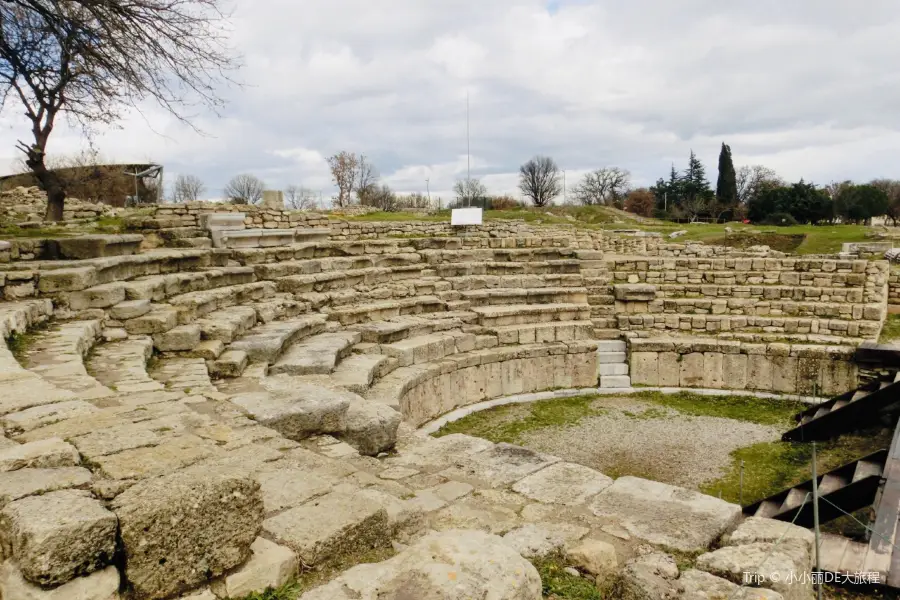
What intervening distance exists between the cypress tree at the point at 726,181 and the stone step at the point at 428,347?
43.0m

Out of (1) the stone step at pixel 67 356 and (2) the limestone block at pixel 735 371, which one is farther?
(2) the limestone block at pixel 735 371

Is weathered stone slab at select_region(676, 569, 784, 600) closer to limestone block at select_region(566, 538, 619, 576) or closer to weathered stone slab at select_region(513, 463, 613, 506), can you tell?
limestone block at select_region(566, 538, 619, 576)

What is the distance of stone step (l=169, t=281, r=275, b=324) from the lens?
7.32 m

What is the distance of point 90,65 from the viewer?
27.1ft

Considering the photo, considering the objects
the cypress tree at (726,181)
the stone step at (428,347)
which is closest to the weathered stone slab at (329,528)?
the stone step at (428,347)

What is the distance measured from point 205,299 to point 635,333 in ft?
25.1

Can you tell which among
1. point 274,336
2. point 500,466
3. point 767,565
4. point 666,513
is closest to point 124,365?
point 274,336

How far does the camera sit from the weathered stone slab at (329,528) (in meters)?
2.64

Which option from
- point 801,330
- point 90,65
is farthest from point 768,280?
A: point 90,65

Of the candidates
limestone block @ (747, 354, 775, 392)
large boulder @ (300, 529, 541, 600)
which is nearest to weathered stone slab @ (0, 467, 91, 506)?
large boulder @ (300, 529, 541, 600)

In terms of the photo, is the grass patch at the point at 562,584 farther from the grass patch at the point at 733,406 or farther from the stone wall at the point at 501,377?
the grass patch at the point at 733,406

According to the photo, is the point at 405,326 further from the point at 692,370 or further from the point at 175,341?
the point at 692,370

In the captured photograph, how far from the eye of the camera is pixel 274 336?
24.1 feet

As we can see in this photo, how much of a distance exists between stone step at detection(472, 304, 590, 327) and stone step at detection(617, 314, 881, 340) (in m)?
0.94
